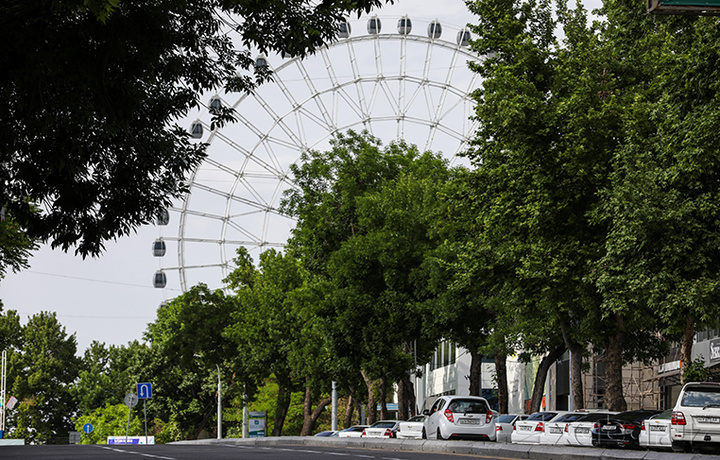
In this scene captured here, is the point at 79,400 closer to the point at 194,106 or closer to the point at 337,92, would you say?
the point at 337,92

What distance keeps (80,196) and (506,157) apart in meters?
18.9

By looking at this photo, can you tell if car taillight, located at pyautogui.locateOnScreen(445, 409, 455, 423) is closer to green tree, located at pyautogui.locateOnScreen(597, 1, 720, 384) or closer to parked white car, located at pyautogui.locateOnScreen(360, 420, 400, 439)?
green tree, located at pyautogui.locateOnScreen(597, 1, 720, 384)

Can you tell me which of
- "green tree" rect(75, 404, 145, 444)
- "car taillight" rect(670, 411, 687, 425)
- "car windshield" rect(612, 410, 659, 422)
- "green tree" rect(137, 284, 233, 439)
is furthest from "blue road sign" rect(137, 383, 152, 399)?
"green tree" rect(75, 404, 145, 444)

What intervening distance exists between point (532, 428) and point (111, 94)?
22764 mm

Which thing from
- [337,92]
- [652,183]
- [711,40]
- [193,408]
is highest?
[337,92]

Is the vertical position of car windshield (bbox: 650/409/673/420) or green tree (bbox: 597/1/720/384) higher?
green tree (bbox: 597/1/720/384)

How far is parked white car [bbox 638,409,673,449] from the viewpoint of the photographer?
25672mm

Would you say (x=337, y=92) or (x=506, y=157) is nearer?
(x=506, y=157)

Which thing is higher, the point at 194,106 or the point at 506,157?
the point at 506,157

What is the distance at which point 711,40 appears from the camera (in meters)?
21.0

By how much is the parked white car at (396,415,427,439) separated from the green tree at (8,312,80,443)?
94.7 metres

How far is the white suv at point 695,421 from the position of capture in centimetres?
2498

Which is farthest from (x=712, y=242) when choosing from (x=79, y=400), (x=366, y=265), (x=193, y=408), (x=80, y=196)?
(x=79, y=400)

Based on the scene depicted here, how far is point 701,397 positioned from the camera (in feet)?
83.9
